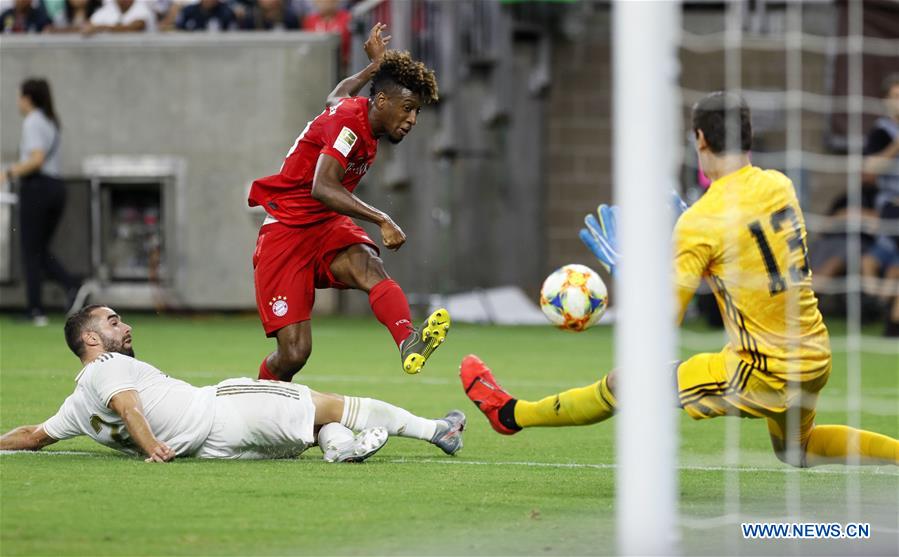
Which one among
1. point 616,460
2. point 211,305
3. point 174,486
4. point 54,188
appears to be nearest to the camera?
point 174,486

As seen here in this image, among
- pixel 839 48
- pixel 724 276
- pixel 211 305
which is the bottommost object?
pixel 211 305

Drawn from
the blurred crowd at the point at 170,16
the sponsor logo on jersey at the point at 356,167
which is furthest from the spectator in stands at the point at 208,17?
the sponsor logo on jersey at the point at 356,167

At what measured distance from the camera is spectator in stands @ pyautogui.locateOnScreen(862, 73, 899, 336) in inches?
515

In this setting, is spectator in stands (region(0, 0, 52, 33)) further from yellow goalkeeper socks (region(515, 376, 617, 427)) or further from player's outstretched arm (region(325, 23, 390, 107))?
yellow goalkeeper socks (region(515, 376, 617, 427))

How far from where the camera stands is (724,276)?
5344mm

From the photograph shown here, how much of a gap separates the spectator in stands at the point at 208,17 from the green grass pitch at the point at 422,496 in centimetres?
779

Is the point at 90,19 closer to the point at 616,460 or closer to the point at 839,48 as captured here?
the point at 839,48

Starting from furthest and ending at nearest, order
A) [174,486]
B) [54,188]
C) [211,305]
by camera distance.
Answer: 1. [211,305]
2. [54,188]
3. [174,486]

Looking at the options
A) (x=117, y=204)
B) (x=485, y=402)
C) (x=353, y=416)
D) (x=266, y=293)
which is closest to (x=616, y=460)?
(x=485, y=402)

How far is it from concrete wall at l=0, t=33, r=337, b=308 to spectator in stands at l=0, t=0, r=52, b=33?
412mm

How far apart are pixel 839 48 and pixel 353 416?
39.9 feet

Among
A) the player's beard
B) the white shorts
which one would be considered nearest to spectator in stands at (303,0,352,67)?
the player's beard

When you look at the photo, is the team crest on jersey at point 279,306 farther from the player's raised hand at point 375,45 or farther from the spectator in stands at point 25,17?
the spectator in stands at point 25,17

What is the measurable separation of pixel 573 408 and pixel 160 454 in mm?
1669
